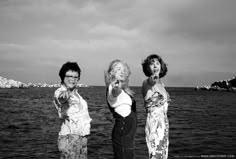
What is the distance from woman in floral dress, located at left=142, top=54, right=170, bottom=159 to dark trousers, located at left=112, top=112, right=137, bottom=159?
2.53ft

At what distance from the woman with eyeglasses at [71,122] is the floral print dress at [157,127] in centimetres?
134

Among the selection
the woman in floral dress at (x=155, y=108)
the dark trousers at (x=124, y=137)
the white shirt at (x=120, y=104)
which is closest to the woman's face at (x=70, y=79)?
the white shirt at (x=120, y=104)

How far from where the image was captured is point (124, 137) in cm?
371

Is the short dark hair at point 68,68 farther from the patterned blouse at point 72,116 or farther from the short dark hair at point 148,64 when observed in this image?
the short dark hair at point 148,64

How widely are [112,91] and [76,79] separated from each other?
2.83 feet

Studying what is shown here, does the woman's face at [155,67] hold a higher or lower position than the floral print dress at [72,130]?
higher

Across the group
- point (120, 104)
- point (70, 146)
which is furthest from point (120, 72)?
point (70, 146)

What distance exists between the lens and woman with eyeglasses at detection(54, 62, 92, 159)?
12.5ft

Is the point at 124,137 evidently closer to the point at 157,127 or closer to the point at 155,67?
the point at 157,127

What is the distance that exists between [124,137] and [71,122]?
0.98m

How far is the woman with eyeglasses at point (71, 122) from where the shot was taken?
12.5 ft

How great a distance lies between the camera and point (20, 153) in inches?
408

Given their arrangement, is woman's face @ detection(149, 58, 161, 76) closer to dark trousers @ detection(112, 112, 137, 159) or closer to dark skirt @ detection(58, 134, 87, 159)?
dark trousers @ detection(112, 112, 137, 159)

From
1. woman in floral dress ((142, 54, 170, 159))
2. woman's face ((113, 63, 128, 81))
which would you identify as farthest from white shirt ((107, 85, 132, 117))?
woman in floral dress ((142, 54, 170, 159))
